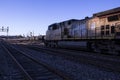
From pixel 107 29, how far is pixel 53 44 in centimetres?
1644

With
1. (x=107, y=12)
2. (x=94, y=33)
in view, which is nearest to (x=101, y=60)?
(x=107, y=12)

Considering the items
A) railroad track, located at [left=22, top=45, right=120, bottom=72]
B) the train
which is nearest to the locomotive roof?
the train

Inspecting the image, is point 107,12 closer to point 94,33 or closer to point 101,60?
point 94,33

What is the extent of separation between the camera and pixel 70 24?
1162 inches

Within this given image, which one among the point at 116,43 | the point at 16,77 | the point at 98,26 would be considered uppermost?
the point at 98,26

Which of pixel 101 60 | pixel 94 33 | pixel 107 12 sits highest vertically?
pixel 107 12

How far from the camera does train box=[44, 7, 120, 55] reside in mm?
19416

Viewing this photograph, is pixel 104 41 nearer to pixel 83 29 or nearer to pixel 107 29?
pixel 107 29

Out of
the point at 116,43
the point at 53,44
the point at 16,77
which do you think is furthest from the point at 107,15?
the point at 53,44

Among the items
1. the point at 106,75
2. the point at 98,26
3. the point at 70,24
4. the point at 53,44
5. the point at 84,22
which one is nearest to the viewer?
the point at 106,75

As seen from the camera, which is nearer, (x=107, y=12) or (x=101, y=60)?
(x=101, y=60)

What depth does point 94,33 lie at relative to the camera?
75.2ft

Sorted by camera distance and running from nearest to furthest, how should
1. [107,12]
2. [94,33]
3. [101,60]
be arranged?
[101,60] < [107,12] < [94,33]

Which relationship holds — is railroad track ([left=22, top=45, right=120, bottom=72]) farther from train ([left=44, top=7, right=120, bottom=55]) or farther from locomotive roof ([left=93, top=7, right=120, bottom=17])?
locomotive roof ([left=93, top=7, right=120, bottom=17])
